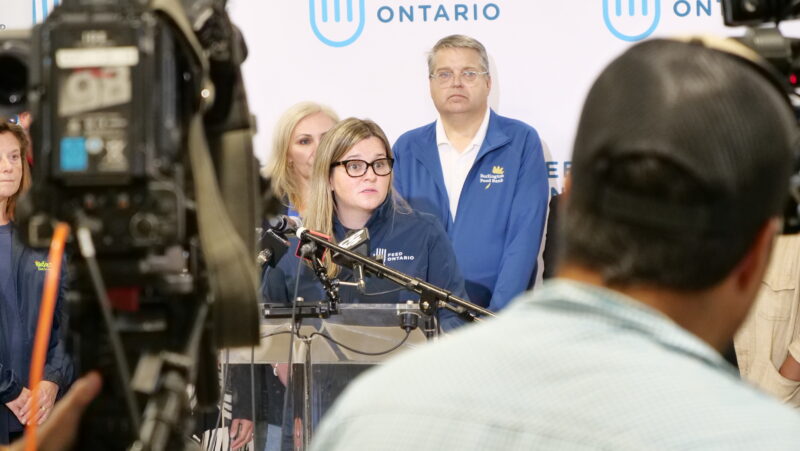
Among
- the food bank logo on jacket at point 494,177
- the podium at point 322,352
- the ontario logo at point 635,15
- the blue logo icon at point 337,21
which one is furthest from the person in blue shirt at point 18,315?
the ontario logo at point 635,15

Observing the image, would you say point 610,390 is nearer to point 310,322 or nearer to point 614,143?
point 614,143

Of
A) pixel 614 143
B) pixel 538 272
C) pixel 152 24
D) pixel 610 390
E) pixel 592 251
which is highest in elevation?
pixel 152 24

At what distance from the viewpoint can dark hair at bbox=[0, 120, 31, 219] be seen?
5.06 meters

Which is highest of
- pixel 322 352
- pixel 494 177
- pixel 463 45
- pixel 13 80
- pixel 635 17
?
pixel 635 17

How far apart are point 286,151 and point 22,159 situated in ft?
4.07

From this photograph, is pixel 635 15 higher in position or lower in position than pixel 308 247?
higher

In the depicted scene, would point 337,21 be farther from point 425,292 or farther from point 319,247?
point 425,292

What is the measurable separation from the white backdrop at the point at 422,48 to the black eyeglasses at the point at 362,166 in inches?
44.6

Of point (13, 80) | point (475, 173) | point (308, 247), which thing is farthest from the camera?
point (475, 173)

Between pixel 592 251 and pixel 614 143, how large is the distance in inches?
4.3

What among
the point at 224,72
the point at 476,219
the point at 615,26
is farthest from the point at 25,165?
the point at 224,72

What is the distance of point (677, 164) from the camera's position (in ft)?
3.37

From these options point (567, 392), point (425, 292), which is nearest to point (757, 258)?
point (567, 392)

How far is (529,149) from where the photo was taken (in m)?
5.91
